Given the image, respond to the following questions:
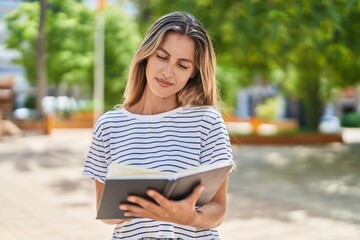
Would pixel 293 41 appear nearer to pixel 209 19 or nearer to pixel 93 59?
pixel 209 19

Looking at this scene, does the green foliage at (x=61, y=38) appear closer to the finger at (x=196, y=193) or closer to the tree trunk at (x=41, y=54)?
the tree trunk at (x=41, y=54)

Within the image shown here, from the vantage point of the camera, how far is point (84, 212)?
23.3ft

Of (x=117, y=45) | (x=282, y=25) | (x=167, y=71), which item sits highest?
(x=282, y=25)

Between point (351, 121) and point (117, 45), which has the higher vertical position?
point (117, 45)

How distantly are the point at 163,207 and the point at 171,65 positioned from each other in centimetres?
55

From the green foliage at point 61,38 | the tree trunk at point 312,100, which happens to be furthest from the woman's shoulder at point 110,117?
the green foliage at point 61,38

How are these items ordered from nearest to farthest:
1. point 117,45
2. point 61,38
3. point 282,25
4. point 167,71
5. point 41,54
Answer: point 167,71
point 282,25
point 41,54
point 61,38
point 117,45

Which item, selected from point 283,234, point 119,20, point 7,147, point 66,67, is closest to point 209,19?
point 283,234

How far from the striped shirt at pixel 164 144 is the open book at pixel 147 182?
6.9 inches

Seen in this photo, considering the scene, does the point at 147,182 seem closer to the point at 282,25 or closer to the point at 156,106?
the point at 156,106

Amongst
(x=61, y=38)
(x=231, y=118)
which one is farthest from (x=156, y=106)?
(x=61, y=38)

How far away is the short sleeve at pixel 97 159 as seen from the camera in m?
2.02

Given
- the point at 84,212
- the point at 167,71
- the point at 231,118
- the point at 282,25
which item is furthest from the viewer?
the point at 231,118

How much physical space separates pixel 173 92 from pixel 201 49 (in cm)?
20
